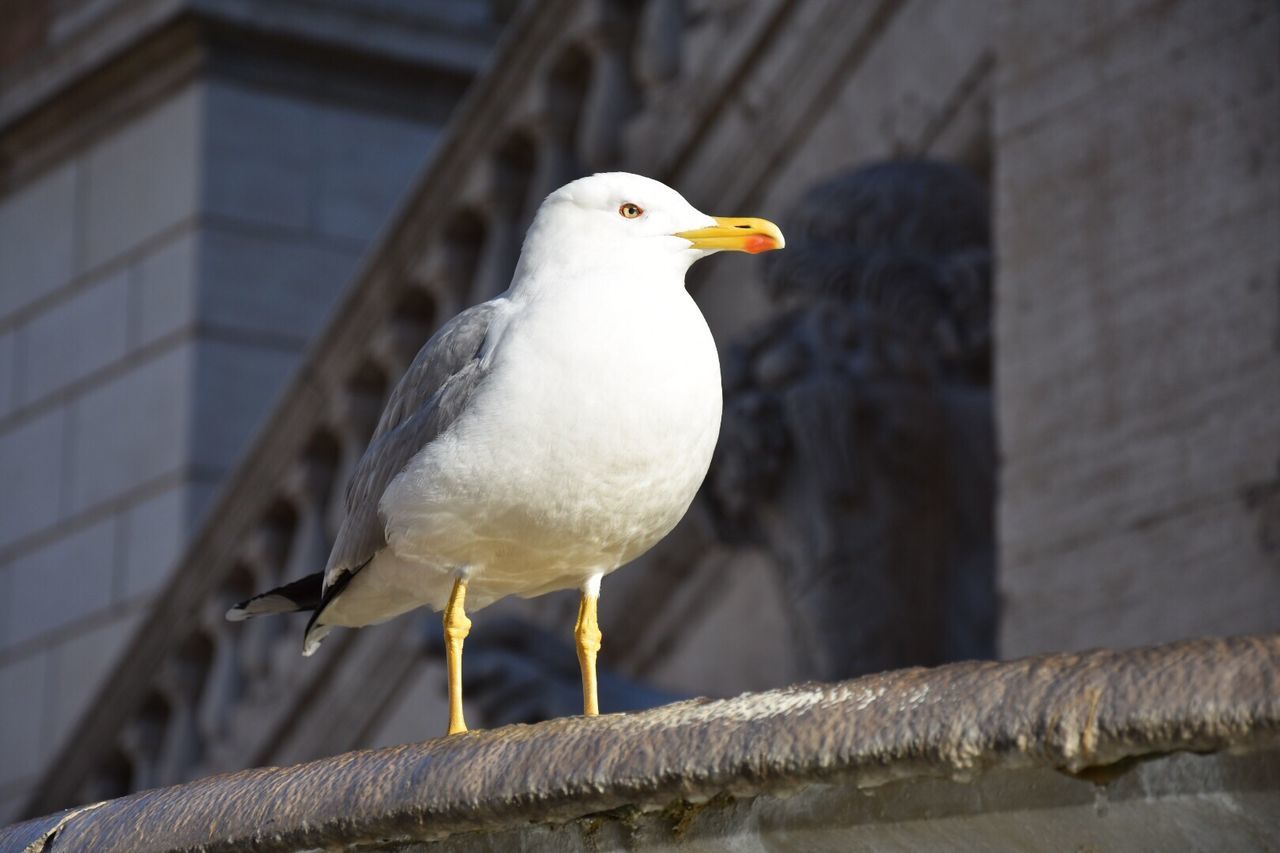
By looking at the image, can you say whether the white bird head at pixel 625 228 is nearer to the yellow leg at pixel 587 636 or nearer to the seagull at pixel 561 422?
the seagull at pixel 561 422

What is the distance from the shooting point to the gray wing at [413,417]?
3197 mm

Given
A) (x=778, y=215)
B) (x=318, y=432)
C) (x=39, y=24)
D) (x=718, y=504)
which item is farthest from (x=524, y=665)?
(x=39, y=24)

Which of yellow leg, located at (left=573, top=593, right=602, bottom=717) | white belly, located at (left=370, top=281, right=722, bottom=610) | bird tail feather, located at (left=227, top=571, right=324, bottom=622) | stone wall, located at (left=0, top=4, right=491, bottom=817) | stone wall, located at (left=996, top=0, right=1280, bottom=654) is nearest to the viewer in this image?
white belly, located at (left=370, top=281, right=722, bottom=610)

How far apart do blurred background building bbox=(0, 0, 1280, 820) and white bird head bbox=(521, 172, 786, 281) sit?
2.17 m

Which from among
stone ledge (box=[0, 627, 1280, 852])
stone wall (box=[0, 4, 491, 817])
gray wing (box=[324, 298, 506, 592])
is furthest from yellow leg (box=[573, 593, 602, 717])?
stone wall (box=[0, 4, 491, 817])

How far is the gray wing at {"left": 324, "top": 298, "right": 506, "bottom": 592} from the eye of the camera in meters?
3.20

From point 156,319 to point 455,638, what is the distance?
8.37 m

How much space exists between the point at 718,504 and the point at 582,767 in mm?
4052

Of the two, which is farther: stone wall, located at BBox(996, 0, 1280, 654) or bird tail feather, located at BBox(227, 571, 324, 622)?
stone wall, located at BBox(996, 0, 1280, 654)

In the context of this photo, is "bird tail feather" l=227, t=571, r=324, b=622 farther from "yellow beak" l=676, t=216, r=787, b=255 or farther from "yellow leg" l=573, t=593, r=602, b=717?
"yellow beak" l=676, t=216, r=787, b=255

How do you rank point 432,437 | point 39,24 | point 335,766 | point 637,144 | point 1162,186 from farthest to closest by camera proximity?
point 39,24, point 637,144, point 1162,186, point 432,437, point 335,766

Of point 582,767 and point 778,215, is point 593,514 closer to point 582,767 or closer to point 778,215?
point 582,767

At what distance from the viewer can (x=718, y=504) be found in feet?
21.7

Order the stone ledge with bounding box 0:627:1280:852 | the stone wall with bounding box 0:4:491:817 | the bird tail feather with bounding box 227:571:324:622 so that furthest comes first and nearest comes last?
the stone wall with bounding box 0:4:491:817, the bird tail feather with bounding box 227:571:324:622, the stone ledge with bounding box 0:627:1280:852
